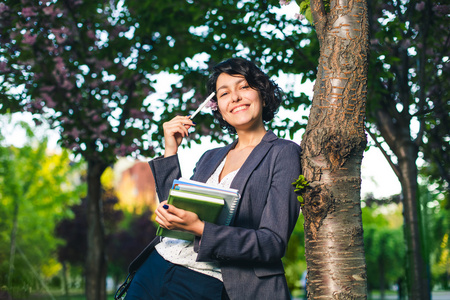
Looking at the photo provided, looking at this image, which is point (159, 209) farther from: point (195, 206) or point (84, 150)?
point (84, 150)

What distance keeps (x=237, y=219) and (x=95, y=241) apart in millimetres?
6436

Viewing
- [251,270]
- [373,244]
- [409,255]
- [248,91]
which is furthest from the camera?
[373,244]

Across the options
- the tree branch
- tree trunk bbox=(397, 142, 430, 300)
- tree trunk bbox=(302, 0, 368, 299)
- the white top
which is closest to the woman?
the white top

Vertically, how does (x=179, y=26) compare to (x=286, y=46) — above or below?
above

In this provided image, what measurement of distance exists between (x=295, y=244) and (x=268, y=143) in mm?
12398

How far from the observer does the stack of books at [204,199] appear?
1.86 metres

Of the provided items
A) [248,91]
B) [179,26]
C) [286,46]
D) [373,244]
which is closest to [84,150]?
[179,26]

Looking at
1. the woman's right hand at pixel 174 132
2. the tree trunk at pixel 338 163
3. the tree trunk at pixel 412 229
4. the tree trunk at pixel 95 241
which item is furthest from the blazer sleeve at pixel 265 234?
the tree trunk at pixel 95 241

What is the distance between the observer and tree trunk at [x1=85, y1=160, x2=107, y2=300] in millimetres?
7959

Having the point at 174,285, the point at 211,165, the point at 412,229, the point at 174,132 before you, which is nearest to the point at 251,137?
the point at 211,165

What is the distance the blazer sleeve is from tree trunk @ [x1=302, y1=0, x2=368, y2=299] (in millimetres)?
106

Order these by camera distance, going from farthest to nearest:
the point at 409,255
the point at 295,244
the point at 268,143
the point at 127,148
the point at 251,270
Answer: the point at 295,244, the point at 127,148, the point at 409,255, the point at 268,143, the point at 251,270

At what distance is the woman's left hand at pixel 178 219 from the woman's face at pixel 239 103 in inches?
34.0

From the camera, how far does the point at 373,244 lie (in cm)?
3812
